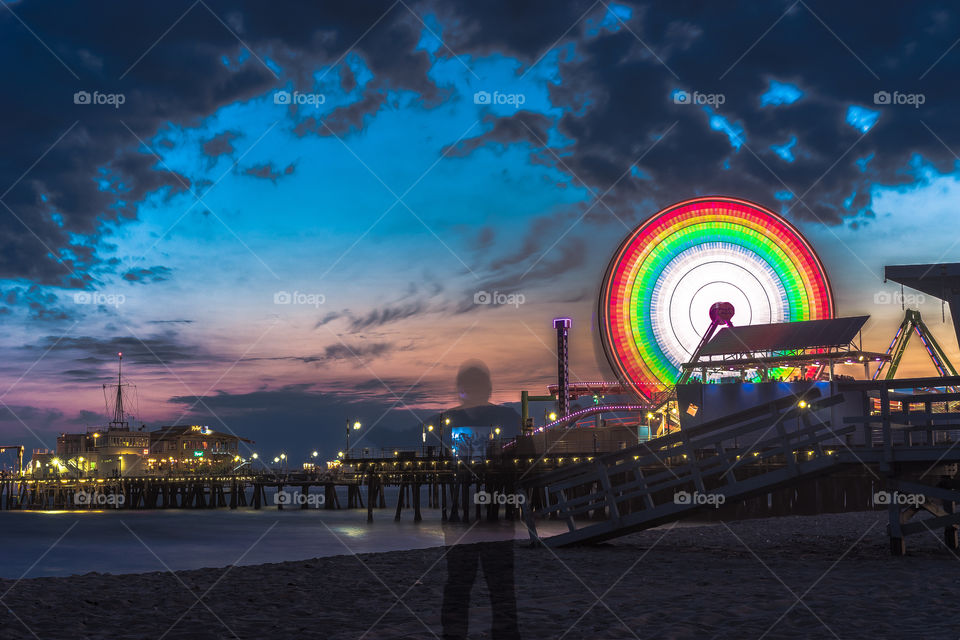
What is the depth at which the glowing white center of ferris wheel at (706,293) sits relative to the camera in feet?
179

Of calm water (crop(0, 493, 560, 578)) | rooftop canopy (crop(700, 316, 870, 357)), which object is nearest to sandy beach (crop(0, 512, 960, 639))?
calm water (crop(0, 493, 560, 578))

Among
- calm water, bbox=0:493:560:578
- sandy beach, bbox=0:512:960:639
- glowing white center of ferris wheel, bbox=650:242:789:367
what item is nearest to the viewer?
sandy beach, bbox=0:512:960:639

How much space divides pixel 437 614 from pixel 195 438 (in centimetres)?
11215

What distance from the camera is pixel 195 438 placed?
117m

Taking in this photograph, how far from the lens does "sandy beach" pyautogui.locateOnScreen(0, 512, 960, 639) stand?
10.1 m

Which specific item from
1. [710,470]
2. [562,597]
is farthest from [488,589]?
[710,470]

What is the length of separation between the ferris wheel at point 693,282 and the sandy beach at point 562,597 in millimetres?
35529

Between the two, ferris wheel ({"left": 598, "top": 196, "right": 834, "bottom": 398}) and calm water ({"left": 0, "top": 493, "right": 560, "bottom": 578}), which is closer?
calm water ({"left": 0, "top": 493, "right": 560, "bottom": 578})

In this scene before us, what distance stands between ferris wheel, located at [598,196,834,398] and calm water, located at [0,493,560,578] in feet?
44.0

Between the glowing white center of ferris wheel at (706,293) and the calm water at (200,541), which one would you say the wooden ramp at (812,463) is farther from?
the glowing white center of ferris wheel at (706,293)

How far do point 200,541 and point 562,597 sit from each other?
35.4 m

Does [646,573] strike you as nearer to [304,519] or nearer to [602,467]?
[602,467]

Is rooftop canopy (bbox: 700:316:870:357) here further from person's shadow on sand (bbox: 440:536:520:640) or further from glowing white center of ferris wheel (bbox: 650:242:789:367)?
person's shadow on sand (bbox: 440:536:520:640)

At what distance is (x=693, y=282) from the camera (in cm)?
5506
